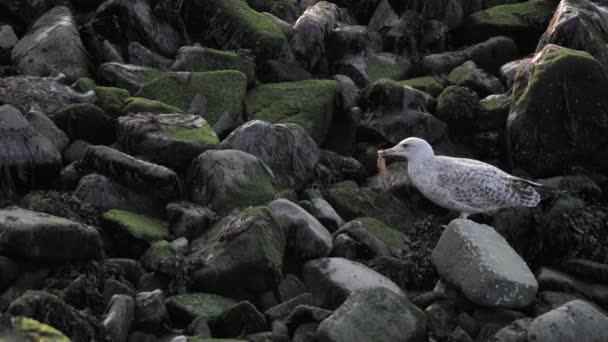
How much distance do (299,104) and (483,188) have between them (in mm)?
3651

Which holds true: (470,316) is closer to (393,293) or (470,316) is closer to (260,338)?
(393,293)

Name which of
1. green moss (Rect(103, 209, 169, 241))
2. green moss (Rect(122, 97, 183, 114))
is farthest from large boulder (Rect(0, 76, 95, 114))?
green moss (Rect(103, 209, 169, 241))

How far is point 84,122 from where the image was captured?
12.9 m

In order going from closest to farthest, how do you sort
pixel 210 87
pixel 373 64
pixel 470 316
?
1. pixel 470 316
2. pixel 210 87
3. pixel 373 64

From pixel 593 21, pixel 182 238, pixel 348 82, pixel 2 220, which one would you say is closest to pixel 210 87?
pixel 348 82

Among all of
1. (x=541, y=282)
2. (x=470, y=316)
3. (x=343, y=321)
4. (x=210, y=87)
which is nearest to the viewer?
(x=343, y=321)

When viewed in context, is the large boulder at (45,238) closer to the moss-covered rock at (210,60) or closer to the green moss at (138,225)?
the green moss at (138,225)

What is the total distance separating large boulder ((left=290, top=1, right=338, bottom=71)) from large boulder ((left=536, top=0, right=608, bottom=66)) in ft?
11.8

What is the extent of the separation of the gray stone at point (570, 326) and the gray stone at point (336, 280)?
1570mm

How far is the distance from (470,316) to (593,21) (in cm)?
800

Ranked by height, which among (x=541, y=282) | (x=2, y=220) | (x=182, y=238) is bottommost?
(x=541, y=282)

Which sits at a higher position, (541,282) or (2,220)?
(2,220)

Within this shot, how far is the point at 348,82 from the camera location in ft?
52.4

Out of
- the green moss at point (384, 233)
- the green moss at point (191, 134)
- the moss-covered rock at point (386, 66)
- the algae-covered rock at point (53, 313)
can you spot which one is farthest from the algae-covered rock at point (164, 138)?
the moss-covered rock at point (386, 66)
